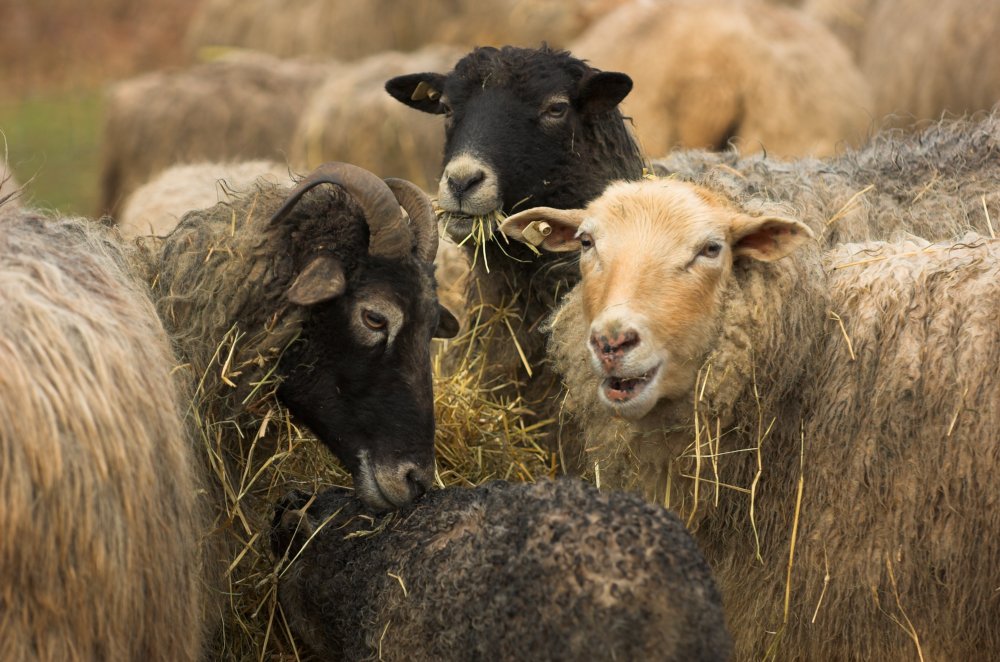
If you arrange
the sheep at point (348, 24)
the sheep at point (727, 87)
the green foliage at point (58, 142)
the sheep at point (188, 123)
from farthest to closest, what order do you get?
the green foliage at point (58, 142), the sheep at point (348, 24), the sheep at point (188, 123), the sheep at point (727, 87)

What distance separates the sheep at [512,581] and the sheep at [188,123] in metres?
7.19

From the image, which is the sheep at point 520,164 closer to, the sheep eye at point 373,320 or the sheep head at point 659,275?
the sheep head at point 659,275

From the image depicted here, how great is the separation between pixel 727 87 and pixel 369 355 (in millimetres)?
6247

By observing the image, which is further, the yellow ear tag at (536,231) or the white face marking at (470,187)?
the white face marking at (470,187)

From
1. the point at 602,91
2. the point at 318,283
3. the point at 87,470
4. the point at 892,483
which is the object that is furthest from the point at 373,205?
the point at 892,483

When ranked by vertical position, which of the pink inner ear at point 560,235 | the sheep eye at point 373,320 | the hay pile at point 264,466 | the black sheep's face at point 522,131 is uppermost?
the black sheep's face at point 522,131

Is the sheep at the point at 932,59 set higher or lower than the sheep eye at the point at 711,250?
higher

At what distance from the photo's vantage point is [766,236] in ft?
17.1

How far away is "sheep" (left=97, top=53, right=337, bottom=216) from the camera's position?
11.8 m

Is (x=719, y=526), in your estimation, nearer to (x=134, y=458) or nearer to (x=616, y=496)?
(x=616, y=496)

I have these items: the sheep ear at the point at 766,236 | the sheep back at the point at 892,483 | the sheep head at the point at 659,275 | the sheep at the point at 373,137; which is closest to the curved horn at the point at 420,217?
the sheep head at the point at 659,275

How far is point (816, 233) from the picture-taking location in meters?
6.13

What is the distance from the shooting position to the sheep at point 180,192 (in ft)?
25.8

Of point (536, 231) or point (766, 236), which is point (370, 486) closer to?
point (536, 231)
